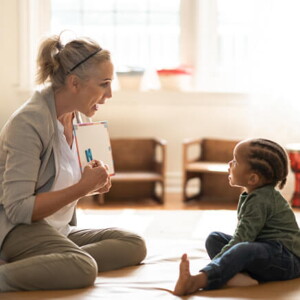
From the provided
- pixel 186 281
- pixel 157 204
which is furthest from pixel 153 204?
pixel 186 281

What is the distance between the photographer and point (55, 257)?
2.12 m

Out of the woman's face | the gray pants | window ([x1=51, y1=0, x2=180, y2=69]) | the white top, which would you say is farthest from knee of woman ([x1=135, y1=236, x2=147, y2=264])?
window ([x1=51, y1=0, x2=180, y2=69])

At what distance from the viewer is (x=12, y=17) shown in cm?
469

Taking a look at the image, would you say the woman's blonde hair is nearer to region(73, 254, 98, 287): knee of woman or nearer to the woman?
the woman

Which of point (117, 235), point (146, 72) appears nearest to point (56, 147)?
point (117, 235)

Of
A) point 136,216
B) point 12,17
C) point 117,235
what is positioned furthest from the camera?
point 12,17

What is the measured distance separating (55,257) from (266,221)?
0.66 meters

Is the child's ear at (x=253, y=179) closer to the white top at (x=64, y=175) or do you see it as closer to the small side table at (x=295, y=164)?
the white top at (x=64, y=175)

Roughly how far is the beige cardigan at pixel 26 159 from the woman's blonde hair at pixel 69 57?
0.37ft

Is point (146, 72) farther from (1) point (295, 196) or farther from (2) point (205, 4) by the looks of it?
(1) point (295, 196)

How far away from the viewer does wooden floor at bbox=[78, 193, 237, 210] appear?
4406 millimetres

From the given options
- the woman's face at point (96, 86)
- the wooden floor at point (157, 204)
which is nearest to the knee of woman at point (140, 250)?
the woman's face at point (96, 86)

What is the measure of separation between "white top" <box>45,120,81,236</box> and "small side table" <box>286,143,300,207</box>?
2176 millimetres

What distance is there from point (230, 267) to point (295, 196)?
93.3 inches
